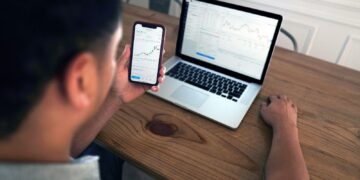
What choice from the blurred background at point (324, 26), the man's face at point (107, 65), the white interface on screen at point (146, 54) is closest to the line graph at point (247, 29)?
the white interface on screen at point (146, 54)

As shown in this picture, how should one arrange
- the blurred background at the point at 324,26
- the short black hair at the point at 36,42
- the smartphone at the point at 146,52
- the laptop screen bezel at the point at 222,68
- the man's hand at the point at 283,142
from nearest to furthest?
the short black hair at the point at 36,42
the man's hand at the point at 283,142
the smartphone at the point at 146,52
the laptop screen bezel at the point at 222,68
the blurred background at the point at 324,26

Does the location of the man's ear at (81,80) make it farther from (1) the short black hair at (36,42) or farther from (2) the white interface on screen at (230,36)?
(2) the white interface on screen at (230,36)

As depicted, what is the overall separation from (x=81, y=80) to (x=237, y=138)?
479 millimetres

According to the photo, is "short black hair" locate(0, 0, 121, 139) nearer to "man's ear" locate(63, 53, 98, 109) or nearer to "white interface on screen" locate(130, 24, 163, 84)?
"man's ear" locate(63, 53, 98, 109)

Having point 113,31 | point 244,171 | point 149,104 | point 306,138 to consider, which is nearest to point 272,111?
point 306,138

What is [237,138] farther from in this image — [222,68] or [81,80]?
[81,80]

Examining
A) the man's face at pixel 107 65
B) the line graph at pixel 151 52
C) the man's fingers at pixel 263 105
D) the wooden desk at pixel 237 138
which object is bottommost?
the wooden desk at pixel 237 138

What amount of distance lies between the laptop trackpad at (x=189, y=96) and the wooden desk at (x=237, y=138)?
4cm

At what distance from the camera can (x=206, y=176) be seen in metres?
0.64

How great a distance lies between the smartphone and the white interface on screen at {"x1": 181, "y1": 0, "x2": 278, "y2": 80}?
0.23m

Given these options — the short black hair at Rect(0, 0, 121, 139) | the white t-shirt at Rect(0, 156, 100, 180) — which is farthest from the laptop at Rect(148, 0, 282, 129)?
the short black hair at Rect(0, 0, 121, 139)

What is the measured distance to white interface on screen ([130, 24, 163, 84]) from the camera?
30.3 inches

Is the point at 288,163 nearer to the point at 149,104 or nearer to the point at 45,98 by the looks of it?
the point at 149,104

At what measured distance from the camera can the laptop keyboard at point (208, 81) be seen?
0.90m
